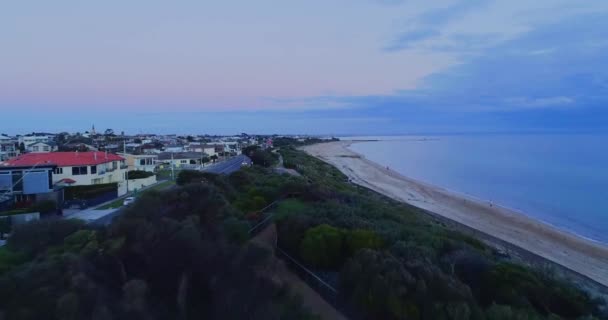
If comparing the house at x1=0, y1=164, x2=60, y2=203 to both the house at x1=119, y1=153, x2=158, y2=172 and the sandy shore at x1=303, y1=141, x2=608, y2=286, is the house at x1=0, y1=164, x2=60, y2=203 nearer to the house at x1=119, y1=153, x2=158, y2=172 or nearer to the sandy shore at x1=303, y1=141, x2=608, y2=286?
the house at x1=119, y1=153, x2=158, y2=172

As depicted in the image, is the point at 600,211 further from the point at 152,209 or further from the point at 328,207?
the point at 152,209

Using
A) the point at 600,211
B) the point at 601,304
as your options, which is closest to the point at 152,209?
the point at 601,304

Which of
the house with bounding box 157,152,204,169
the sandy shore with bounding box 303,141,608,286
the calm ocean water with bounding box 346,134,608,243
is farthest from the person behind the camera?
the house with bounding box 157,152,204,169

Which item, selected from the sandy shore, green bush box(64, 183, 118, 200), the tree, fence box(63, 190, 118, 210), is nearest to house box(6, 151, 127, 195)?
green bush box(64, 183, 118, 200)

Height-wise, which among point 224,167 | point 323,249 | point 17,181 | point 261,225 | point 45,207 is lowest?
point 224,167

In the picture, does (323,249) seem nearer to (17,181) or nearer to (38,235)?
(38,235)

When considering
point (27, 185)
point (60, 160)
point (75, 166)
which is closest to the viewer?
point (27, 185)

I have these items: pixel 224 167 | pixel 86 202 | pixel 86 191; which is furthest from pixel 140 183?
pixel 224 167
